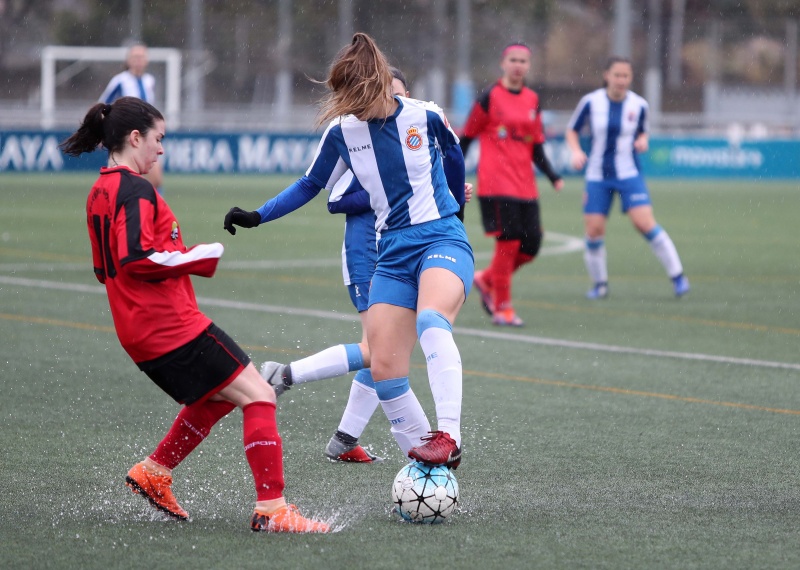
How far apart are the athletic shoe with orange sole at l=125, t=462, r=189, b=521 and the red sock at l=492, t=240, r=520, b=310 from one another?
560 cm

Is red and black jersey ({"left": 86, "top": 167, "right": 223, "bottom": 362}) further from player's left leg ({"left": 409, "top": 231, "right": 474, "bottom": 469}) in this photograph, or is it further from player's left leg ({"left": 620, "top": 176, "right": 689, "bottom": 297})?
player's left leg ({"left": 620, "top": 176, "right": 689, "bottom": 297})

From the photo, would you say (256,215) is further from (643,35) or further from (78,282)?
(643,35)

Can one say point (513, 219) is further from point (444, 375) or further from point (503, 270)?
point (444, 375)

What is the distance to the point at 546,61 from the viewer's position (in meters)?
56.5

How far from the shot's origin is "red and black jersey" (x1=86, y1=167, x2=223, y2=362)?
4320 mm

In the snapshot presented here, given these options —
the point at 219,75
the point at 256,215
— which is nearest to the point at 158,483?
the point at 256,215

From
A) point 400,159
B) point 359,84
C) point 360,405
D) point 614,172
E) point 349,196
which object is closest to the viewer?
point 359,84

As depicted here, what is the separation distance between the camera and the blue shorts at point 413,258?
16.7ft

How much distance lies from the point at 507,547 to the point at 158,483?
129 centimetres

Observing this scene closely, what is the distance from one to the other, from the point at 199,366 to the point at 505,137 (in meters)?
6.17

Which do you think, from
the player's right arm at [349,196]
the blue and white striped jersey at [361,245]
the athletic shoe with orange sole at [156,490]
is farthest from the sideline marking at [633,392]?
the athletic shoe with orange sole at [156,490]

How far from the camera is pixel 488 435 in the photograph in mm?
6266

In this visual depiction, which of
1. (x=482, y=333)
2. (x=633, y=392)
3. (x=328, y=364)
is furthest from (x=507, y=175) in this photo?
(x=328, y=364)

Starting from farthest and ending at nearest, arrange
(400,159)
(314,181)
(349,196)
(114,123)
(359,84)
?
(349,196) → (314,181) → (400,159) → (359,84) → (114,123)
